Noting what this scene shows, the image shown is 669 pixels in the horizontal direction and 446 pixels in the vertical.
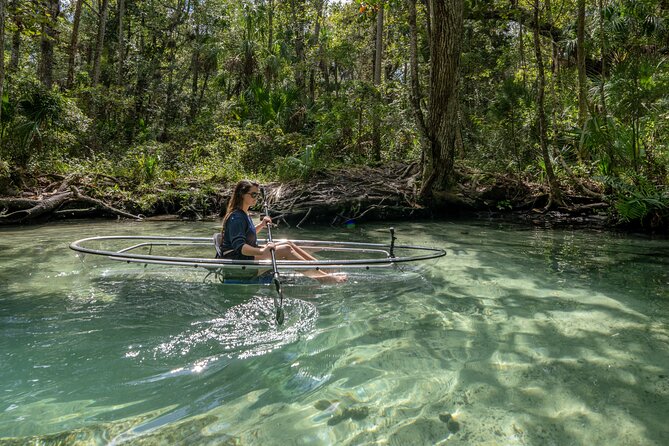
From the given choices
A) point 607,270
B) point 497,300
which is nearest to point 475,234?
point 607,270

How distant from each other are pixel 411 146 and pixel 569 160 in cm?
498

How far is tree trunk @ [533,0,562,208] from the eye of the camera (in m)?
9.38

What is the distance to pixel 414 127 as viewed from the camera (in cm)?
1386

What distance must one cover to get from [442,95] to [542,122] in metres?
2.16

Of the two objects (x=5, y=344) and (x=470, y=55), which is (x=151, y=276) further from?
(x=470, y=55)

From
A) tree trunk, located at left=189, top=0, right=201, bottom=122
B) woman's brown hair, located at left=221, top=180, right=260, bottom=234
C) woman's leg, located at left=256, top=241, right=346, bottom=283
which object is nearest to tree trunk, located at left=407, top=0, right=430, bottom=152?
woman's leg, located at left=256, top=241, right=346, bottom=283

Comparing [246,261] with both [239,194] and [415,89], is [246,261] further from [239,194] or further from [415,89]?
[415,89]

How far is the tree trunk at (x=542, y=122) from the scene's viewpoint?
9383 mm

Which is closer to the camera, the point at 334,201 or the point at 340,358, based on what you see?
the point at 340,358

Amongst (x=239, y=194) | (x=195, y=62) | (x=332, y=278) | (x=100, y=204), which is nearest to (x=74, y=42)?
(x=195, y=62)

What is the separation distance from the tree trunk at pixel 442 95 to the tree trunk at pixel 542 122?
4.94ft

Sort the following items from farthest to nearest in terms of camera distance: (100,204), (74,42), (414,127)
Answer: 1. (74,42)
2. (414,127)
3. (100,204)

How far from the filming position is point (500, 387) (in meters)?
2.92

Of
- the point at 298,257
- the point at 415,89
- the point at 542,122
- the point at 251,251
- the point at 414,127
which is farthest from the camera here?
the point at 414,127
